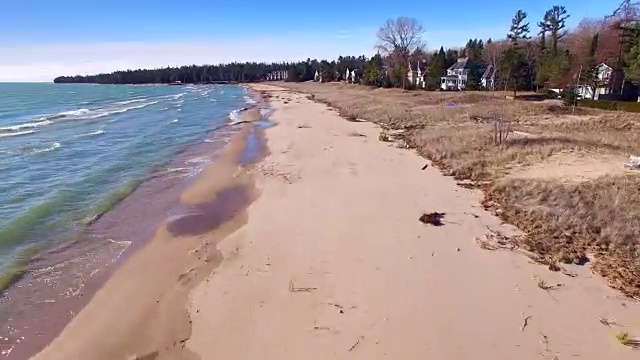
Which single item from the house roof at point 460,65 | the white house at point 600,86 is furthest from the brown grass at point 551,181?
the house roof at point 460,65

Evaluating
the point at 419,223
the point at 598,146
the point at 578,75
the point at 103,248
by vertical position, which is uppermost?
the point at 578,75

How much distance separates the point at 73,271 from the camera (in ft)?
35.2

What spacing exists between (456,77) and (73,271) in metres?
73.7

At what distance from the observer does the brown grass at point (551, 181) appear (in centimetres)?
1018

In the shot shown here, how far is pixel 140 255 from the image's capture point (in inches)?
457

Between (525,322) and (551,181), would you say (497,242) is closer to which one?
(525,322)

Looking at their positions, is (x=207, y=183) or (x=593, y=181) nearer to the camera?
(x=593, y=181)

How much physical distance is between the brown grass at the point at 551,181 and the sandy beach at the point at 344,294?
0.88m

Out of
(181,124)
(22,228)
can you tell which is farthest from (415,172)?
(181,124)

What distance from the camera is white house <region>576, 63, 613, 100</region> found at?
148 ft

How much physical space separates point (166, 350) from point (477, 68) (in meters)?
72.8

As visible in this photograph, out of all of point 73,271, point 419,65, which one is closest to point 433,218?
point 73,271

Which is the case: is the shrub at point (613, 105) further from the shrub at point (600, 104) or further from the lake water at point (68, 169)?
the lake water at point (68, 169)

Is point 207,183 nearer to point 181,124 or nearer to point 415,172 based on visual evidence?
point 415,172
